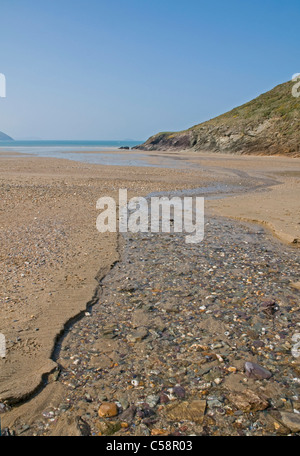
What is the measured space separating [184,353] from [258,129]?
60744mm

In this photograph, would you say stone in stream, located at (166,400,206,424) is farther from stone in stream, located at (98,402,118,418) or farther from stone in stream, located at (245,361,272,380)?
stone in stream, located at (245,361,272,380)

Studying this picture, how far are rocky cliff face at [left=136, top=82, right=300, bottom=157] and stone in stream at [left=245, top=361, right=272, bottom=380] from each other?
5043cm

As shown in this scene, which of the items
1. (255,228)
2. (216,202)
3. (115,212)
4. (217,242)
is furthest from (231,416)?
(216,202)

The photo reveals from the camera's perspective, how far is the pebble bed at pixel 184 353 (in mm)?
3564

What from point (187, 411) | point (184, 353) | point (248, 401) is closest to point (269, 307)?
point (184, 353)

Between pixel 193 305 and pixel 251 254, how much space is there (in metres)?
3.30

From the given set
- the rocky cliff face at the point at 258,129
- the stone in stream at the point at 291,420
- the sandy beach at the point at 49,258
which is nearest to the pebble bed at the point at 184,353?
the stone in stream at the point at 291,420

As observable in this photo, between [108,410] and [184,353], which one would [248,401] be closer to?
[184,353]

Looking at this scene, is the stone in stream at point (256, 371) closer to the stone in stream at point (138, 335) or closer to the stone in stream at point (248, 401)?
the stone in stream at point (248, 401)

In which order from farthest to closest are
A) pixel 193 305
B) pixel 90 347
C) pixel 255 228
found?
pixel 255 228, pixel 193 305, pixel 90 347

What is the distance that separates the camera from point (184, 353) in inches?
185

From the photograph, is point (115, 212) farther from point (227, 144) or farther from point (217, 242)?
point (227, 144)

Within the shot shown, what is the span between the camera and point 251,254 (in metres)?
8.79

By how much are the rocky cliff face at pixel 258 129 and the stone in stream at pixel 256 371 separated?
50428 millimetres
